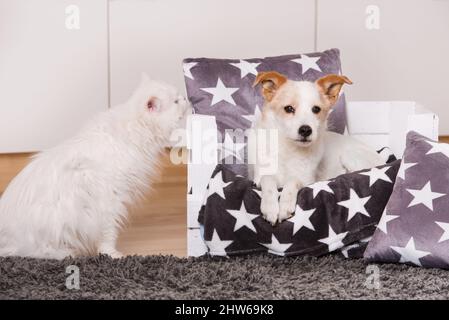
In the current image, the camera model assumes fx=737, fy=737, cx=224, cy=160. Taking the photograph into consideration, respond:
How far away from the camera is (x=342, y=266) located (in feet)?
7.12

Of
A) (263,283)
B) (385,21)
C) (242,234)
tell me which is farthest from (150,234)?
(385,21)

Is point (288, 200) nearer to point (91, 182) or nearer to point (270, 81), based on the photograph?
point (270, 81)

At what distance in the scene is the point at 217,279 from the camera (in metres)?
2.05

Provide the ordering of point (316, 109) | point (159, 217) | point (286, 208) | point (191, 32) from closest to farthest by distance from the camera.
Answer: point (286, 208)
point (316, 109)
point (159, 217)
point (191, 32)

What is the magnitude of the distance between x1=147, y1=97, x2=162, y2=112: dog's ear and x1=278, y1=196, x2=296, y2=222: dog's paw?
1.78ft

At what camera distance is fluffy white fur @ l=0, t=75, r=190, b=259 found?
2260 mm

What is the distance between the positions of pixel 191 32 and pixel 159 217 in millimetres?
909

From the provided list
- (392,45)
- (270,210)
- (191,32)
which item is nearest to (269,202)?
(270,210)

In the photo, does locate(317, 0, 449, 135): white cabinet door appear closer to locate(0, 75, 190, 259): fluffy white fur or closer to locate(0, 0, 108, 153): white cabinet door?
locate(0, 0, 108, 153): white cabinet door

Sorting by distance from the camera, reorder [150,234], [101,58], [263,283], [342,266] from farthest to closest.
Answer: [101,58]
[150,234]
[342,266]
[263,283]

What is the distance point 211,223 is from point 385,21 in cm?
185

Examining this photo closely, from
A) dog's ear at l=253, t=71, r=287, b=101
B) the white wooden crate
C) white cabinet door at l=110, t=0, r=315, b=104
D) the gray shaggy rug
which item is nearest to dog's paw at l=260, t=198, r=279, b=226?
the gray shaggy rug

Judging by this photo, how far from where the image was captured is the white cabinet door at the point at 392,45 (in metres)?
3.57
